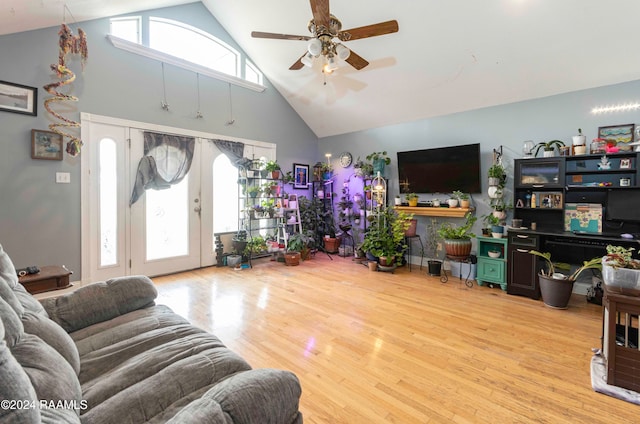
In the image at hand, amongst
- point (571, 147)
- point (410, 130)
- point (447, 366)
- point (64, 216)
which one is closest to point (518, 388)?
point (447, 366)

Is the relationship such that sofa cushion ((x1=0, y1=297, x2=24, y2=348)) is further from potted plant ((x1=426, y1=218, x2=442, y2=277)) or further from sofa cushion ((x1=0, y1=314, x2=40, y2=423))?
potted plant ((x1=426, y1=218, x2=442, y2=277))

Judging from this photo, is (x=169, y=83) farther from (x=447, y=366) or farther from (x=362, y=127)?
(x=447, y=366)

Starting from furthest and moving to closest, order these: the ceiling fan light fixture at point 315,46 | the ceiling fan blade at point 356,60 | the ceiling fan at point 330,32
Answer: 1. the ceiling fan blade at point 356,60
2. the ceiling fan light fixture at point 315,46
3. the ceiling fan at point 330,32

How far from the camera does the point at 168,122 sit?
4.32 m

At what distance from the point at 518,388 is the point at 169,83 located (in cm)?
522

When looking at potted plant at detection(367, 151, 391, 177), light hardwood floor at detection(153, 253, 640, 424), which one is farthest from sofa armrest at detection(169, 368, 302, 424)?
potted plant at detection(367, 151, 391, 177)

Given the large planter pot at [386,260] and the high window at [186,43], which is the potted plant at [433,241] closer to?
the large planter pot at [386,260]

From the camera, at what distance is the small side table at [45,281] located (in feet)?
7.67

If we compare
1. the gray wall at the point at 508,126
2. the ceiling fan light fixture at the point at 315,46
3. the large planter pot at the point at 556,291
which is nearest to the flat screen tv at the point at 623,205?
the gray wall at the point at 508,126

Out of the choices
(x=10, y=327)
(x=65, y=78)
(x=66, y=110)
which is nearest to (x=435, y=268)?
(x=10, y=327)

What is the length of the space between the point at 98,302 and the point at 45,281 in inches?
47.4

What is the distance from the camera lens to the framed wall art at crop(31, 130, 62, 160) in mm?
3260

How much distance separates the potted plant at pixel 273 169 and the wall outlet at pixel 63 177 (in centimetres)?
271

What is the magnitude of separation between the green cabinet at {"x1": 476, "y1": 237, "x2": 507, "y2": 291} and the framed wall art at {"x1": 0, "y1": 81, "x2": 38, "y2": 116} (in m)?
5.60
